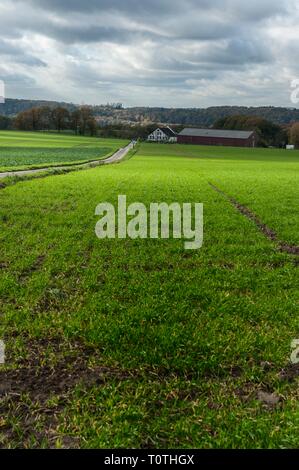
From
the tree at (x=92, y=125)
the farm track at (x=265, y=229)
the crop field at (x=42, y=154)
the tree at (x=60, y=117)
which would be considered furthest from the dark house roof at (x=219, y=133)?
the farm track at (x=265, y=229)

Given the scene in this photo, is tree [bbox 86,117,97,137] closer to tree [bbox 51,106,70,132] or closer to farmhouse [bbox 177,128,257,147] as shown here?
tree [bbox 51,106,70,132]

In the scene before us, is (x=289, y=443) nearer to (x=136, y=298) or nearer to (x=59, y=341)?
(x=59, y=341)

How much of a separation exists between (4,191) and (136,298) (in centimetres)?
1860

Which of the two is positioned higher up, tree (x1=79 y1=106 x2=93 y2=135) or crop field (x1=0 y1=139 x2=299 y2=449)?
tree (x1=79 y1=106 x2=93 y2=135)

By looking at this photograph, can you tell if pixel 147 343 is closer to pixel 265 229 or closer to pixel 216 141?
pixel 265 229

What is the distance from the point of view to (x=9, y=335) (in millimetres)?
7055

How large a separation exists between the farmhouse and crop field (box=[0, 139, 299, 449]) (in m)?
169

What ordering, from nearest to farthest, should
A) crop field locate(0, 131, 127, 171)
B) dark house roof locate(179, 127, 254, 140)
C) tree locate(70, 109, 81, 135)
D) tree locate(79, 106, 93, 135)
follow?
1. crop field locate(0, 131, 127, 171)
2. dark house roof locate(179, 127, 254, 140)
3. tree locate(79, 106, 93, 135)
4. tree locate(70, 109, 81, 135)

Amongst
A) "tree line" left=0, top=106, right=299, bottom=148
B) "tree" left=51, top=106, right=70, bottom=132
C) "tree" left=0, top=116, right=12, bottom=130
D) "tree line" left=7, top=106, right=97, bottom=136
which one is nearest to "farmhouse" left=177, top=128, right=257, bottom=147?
"tree line" left=0, top=106, right=299, bottom=148

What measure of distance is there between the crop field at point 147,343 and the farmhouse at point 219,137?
169 m

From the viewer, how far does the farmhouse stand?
173438 mm

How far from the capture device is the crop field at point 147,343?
493 centimetres

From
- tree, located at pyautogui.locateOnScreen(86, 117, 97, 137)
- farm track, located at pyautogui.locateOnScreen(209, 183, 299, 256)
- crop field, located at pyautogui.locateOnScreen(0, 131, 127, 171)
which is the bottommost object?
farm track, located at pyautogui.locateOnScreen(209, 183, 299, 256)

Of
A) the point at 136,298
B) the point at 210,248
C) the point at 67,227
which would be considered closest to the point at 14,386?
the point at 136,298
